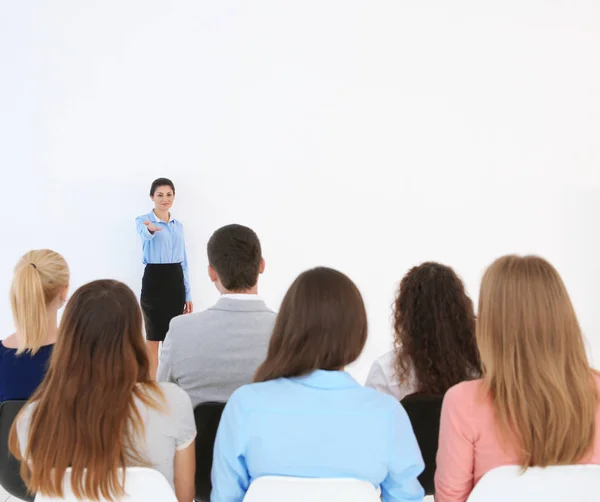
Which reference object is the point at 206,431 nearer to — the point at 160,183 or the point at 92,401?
the point at 92,401

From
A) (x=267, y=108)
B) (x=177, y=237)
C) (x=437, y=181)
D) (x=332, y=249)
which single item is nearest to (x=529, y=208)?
(x=437, y=181)

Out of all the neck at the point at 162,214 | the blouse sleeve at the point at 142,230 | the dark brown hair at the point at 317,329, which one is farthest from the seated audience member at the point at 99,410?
the neck at the point at 162,214

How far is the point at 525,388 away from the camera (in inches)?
52.4

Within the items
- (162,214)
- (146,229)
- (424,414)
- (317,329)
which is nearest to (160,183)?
(162,214)

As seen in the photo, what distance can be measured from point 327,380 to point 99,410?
0.51 m

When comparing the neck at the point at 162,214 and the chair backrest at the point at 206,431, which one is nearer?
the chair backrest at the point at 206,431

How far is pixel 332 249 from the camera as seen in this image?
4.59 meters

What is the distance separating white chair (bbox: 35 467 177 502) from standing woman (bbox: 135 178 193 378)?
3.02 meters

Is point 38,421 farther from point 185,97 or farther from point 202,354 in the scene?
point 185,97

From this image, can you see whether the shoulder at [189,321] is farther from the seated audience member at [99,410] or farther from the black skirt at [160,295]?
the black skirt at [160,295]

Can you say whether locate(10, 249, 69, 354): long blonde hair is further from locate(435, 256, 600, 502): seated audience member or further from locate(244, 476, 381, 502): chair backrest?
locate(435, 256, 600, 502): seated audience member

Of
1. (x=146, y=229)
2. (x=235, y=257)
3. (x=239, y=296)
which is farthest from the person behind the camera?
(x=146, y=229)

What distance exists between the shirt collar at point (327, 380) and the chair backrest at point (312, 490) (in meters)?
0.19

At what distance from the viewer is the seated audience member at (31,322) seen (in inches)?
73.7
